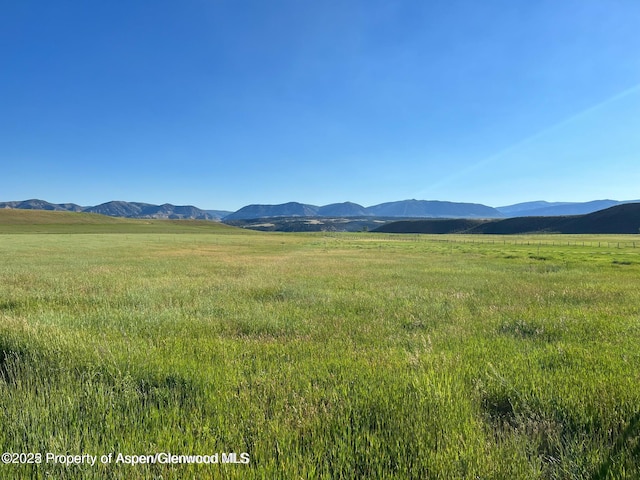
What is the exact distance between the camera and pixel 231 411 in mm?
4094

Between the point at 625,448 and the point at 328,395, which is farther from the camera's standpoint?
the point at 328,395

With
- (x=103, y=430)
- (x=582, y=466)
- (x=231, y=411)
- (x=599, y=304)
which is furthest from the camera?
(x=599, y=304)

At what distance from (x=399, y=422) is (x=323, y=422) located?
2.90 feet

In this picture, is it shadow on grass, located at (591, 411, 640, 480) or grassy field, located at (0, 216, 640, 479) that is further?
grassy field, located at (0, 216, 640, 479)

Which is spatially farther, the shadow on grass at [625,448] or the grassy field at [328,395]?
the grassy field at [328,395]

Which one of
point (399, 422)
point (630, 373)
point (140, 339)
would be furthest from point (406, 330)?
point (140, 339)

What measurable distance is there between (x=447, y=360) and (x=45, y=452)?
18.6ft

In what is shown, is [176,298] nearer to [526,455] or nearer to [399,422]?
[399,422]

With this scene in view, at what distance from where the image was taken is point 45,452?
3.28 meters

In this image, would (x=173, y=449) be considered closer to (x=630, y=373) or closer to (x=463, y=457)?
(x=463, y=457)

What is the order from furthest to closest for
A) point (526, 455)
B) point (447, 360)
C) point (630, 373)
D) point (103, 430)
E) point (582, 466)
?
point (447, 360) → point (630, 373) → point (103, 430) → point (526, 455) → point (582, 466)

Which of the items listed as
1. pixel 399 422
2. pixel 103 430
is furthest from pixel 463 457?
pixel 103 430

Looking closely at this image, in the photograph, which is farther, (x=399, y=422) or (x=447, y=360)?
(x=447, y=360)

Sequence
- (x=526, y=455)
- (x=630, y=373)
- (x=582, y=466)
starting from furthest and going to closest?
(x=630, y=373) < (x=526, y=455) < (x=582, y=466)
